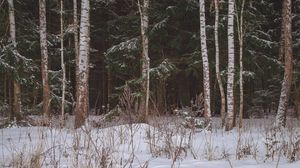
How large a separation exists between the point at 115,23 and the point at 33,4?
408 cm

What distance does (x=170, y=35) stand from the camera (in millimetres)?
19547

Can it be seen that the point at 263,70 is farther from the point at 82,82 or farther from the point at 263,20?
the point at 82,82

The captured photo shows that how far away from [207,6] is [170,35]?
2.13 meters

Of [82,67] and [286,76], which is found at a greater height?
[82,67]

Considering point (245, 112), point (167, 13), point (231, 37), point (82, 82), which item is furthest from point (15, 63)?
point (245, 112)

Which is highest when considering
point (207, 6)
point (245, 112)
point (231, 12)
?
point (207, 6)

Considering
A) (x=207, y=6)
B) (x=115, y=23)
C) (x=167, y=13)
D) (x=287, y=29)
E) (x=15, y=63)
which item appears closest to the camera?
(x=287, y=29)

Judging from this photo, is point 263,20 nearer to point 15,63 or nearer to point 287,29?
point 287,29

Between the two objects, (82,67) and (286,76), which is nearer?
(82,67)

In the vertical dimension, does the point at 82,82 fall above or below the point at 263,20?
below

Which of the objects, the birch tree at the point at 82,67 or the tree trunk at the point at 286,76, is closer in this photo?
the birch tree at the point at 82,67

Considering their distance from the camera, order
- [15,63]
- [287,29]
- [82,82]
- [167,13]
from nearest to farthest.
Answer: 1. [82,82]
2. [287,29]
3. [15,63]
4. [167,13]

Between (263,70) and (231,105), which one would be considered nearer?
(231,105)

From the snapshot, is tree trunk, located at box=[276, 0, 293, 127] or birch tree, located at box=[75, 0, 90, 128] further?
tree trunk, located at box=[276, 0, 293, 127]
